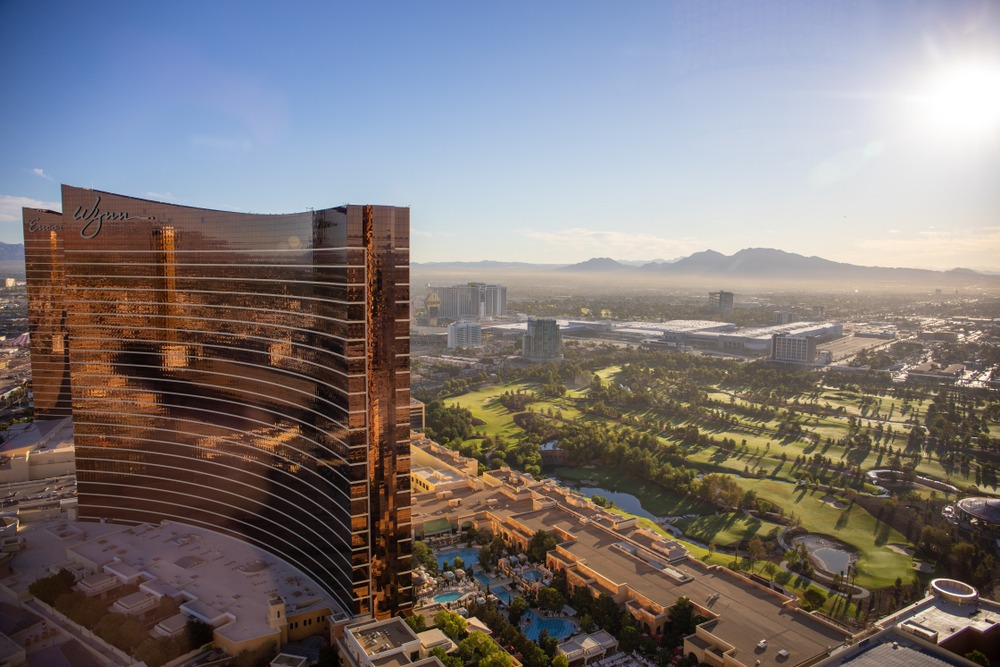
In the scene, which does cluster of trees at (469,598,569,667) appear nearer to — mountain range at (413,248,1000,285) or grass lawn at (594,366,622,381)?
grass lawn at (594,366,622,381)

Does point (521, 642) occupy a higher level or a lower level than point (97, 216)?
lower

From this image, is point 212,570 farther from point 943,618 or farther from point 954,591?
point 954,591

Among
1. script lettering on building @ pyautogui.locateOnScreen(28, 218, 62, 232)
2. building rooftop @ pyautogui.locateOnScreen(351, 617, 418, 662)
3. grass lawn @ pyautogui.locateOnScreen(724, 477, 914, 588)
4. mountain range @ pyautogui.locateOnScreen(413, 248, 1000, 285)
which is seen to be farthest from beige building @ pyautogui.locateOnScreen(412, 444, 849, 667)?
mountain range @ pyautogui.locateOnScreen(413, 248, 1000, 285)

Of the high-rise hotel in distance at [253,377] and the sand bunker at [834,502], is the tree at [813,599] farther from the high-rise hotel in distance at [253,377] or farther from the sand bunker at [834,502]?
the high-rise hotel in distance at [253,377]

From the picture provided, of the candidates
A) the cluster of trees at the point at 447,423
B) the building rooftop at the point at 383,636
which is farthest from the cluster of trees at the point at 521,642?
the cluster of trees at the point at 447,423

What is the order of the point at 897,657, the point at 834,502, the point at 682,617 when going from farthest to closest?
the point at 834,502
the point at 682,617
the point at 897,657

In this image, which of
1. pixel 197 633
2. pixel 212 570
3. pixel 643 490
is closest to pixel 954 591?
pixel 643 490
